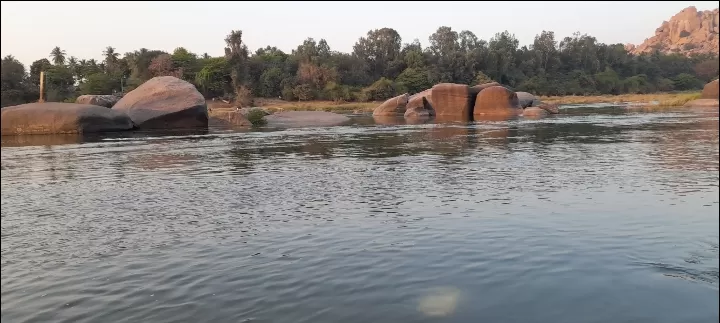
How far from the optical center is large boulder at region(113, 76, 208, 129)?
120ft

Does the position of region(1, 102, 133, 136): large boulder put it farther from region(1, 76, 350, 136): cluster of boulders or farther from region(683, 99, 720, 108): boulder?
region(683, 99, 720, 108): boulder

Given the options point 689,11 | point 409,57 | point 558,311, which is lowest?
point 558,311

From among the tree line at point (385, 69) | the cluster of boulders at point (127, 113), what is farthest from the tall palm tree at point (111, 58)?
the cluster of boulders at point (127, 113)

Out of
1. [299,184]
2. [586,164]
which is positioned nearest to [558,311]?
[299,184]

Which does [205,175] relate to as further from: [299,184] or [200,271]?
[200,271]

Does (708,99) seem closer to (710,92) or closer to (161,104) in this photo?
(710,92)

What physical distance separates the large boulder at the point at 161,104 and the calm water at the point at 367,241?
18069 mm

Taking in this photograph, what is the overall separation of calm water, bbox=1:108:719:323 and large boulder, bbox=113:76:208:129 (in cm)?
1807

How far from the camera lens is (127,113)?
120ft

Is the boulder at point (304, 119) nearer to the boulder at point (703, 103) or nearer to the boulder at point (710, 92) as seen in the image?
the boulder at point (703, 103)

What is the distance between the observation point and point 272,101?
3287 inches

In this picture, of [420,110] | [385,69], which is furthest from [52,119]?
[385,69]

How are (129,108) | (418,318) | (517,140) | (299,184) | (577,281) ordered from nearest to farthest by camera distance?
(418,318), (577,281), (299,184), (517,140), (129,108)

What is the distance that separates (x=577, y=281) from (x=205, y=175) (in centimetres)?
1209
